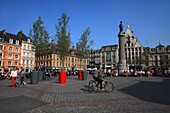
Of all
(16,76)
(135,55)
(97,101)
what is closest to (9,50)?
(16,76)

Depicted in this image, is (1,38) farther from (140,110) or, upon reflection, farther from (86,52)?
(140,110)

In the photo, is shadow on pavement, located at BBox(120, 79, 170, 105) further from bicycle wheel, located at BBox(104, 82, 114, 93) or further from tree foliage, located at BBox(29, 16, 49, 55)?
tree foliage, located at BBox(29, 16, 49, 55)

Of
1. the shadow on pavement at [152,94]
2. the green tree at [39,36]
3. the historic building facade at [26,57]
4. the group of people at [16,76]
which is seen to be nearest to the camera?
the shadow on pavement at [152,94]

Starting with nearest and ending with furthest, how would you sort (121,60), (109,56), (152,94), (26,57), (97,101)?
1. (97,101)
2. (152,94)
3. (121,60)
4. (26,57)
5. (109,56)

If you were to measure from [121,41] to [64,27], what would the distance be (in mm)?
14315

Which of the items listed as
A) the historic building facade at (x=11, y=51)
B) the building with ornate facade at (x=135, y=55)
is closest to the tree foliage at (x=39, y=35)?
the historic building facade at (x=11, y=51)

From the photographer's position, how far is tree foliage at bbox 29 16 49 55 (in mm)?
21703

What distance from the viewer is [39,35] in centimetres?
2194

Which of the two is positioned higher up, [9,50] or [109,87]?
[9,50]

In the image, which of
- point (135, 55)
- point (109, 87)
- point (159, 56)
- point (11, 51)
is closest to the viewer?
point (109, 87)

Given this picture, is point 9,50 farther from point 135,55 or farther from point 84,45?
point 135,55

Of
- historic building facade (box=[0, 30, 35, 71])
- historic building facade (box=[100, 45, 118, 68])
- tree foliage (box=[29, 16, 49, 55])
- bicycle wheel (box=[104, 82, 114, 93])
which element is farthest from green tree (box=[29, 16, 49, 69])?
historic building facade (box=[100, 45, 118, 68])

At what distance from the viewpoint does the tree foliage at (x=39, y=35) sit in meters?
21.7

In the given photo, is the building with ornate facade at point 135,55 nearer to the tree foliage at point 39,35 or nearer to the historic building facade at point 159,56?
the historic building facade at point 159,56
